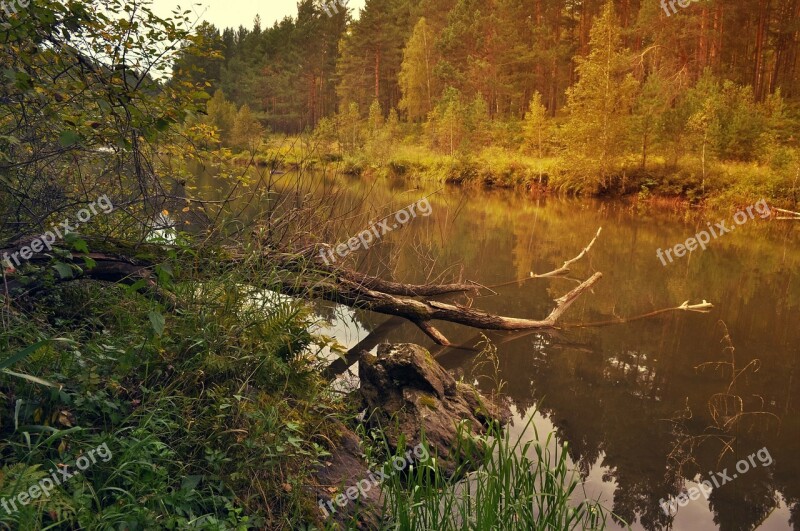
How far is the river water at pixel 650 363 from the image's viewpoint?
4805 mm

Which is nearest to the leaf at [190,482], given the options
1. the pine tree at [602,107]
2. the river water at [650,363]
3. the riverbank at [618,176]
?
the river water at [650,363]

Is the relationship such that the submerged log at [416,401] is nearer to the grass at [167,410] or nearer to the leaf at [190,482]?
the grass at [167,410]

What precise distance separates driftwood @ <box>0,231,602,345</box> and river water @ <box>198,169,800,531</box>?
0.29m

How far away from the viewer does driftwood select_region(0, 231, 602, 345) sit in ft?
14.8

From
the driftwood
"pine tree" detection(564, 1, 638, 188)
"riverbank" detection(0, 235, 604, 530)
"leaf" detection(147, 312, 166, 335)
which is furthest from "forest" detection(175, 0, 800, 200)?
"leaf" detection(147, 312, 166, 335)

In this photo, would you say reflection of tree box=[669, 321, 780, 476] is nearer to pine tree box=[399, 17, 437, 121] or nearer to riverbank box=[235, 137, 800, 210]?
riverbank box=[235, 137, 800, 210]

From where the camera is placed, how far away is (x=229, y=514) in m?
2.97

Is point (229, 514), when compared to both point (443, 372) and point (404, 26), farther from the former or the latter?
point (404, 26)

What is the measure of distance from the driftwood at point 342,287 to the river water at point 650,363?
0.29 m

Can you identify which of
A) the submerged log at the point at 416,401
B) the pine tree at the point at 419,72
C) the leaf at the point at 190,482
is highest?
the pine tree at the point at 419,72

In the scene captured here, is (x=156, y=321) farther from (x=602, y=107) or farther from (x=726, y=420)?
(x=602, y=107)

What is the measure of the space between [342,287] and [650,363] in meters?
3.89

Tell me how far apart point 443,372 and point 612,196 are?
72.8 feet

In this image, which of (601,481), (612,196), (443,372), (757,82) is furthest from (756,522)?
(757,82)
